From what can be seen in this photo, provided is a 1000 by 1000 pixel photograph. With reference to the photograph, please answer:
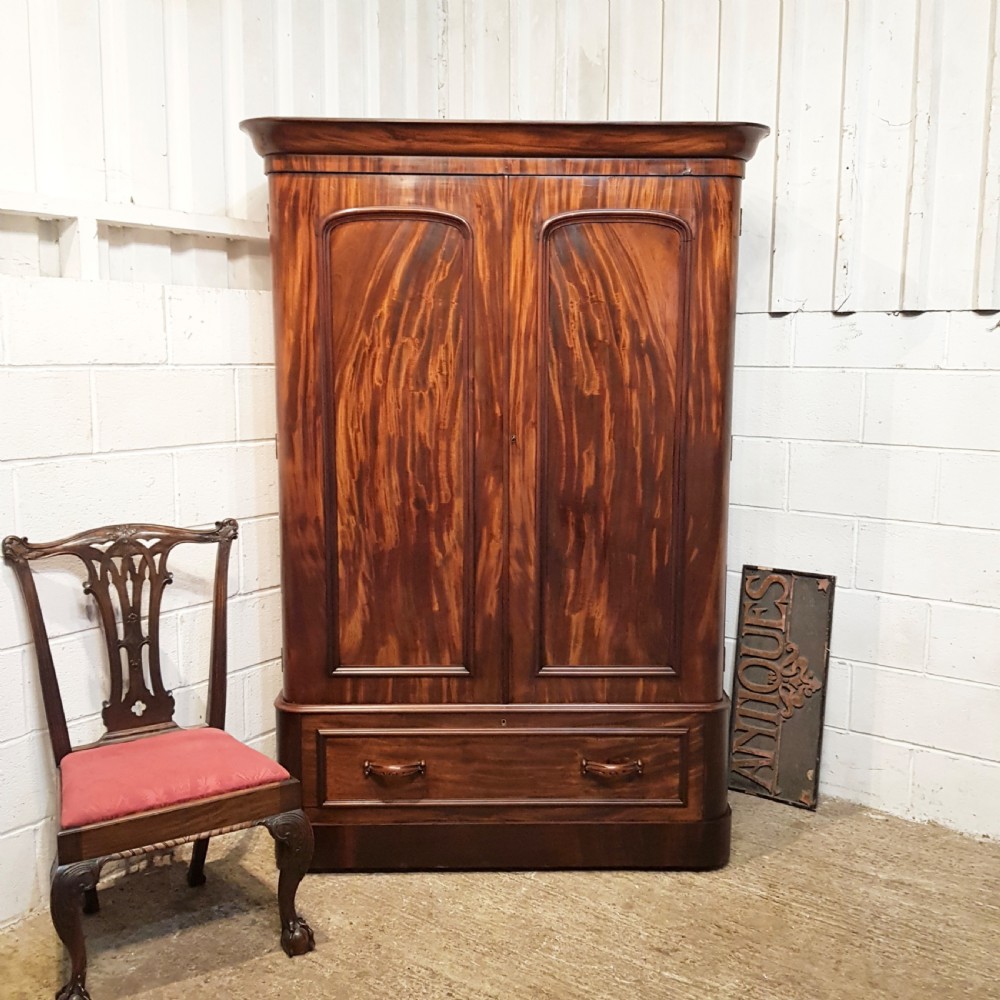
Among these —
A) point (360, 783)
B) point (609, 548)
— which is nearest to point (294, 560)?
point (360, 783)

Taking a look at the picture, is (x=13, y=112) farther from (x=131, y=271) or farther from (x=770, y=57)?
(x=770, y=57)

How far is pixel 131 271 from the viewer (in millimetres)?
2541

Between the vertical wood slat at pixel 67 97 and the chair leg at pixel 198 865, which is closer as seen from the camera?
the vertical wood slat at pixel 67 97

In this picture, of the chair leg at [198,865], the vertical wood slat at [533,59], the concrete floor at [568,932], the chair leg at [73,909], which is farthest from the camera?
the vertical wood slat at [533,59]

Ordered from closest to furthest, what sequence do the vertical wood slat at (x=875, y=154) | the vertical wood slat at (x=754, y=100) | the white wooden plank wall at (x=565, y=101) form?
the white wooden plank wall at (x=565, y=101) < the vertical wood slat at (x=875, y=154) < the vertical wood slat at (x=754, y=100)

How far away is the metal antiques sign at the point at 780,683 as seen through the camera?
2951mm

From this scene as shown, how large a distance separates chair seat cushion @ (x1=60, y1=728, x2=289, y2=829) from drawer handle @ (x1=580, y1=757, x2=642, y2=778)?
2.44 feet

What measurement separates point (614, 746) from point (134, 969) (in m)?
1.16

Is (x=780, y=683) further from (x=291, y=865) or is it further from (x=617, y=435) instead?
(x=291, y=865)

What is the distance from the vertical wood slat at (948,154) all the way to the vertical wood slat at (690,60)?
534 mm

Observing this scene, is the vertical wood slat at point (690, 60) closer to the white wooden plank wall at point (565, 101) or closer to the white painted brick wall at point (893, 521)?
the white wooden plank wall at point (565, 101)

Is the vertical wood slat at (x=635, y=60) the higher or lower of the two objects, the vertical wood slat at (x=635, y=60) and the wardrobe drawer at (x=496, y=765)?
the higher

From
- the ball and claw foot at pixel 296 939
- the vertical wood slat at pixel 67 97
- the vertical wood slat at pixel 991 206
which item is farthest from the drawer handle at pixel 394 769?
the vertical wood slat at pixel 991 206

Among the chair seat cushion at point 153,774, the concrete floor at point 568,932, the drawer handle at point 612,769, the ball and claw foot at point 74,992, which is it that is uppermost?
the chair seat cushion at point 153,774
